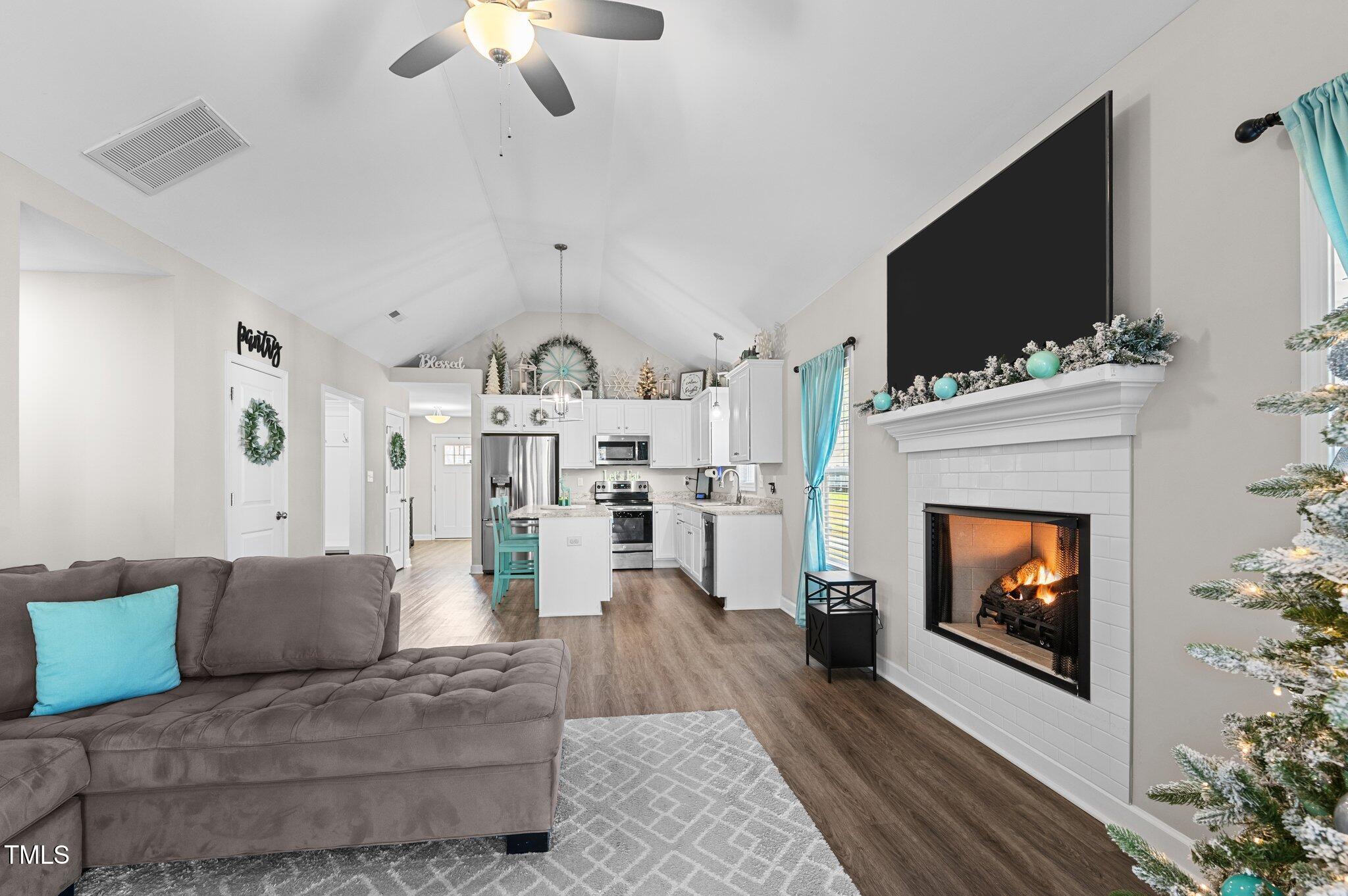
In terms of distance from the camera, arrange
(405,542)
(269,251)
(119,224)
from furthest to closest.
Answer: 1. (405,542)
2. (269,251)
3. (119,224)

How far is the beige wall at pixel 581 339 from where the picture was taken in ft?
27.1

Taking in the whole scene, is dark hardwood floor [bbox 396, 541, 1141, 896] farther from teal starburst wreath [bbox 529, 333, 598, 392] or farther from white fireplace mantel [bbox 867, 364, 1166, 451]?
teal starburst wreath [bbox 529, 333, 598, 392]

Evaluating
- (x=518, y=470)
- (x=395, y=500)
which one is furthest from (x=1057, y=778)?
(x=395, y=500)

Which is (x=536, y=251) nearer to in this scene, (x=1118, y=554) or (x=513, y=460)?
(x=513, y=460)

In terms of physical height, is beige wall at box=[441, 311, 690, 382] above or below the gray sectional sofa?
above

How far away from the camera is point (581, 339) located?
334 inches

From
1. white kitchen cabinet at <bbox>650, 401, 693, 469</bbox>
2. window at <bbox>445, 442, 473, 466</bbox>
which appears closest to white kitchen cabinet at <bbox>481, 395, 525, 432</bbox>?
white kitchen cabinet at <bbox>650, 401, 693, 469</bbox>

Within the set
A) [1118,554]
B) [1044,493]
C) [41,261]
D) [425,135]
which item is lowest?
[1118,554]

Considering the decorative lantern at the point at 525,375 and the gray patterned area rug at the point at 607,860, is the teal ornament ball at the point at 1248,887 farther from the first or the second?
the decorative lantern at the point at 525,375

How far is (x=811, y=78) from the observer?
2.79 m

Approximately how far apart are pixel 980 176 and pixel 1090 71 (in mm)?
666

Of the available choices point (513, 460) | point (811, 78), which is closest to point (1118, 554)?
point (811, 78)

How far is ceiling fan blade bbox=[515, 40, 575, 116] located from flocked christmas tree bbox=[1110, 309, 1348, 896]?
2284mm

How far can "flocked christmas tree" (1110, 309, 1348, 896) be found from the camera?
918mm
